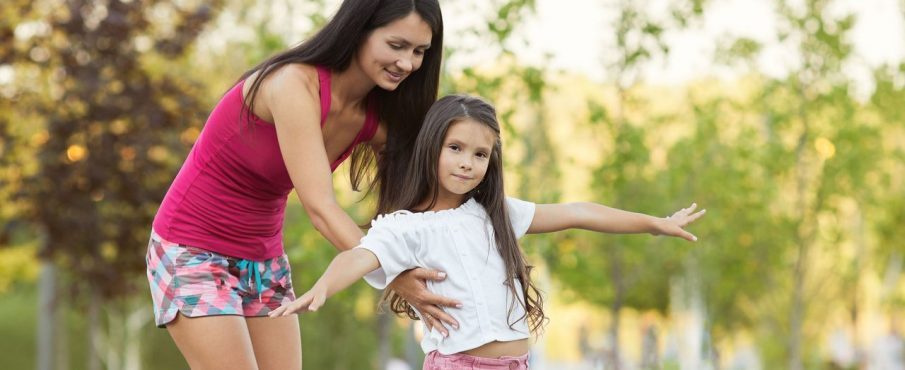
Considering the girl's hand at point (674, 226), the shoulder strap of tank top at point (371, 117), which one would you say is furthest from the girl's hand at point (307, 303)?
the girl's hand at point (674, 226)

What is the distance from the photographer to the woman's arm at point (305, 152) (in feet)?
10.4

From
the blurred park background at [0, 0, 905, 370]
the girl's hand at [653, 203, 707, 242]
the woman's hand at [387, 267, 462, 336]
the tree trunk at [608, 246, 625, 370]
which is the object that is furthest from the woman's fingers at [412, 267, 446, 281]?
the tree trunk at [608, 246, 625, 370]

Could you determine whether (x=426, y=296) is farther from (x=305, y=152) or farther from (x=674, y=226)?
(x=674, y=226)

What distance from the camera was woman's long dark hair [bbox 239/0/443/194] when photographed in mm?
3262

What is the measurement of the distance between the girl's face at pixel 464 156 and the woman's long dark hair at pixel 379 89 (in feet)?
0.80

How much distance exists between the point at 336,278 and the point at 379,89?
2.63 ft

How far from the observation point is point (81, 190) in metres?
12.0

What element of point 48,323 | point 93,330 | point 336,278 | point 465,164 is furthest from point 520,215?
point 48,323

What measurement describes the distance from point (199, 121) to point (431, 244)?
9441 mm

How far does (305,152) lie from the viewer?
3160 millimetres

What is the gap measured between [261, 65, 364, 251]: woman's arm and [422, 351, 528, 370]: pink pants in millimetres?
438

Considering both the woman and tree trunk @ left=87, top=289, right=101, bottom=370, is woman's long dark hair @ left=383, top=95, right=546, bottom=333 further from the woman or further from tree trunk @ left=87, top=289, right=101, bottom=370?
tree trunk @ left=87, top=289, right=101, bottom=370

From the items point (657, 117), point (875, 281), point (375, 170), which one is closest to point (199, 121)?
point (657, 117)

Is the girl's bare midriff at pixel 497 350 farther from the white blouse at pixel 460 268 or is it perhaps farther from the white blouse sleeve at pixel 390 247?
the white blouse sleeve at pixel 390 247
